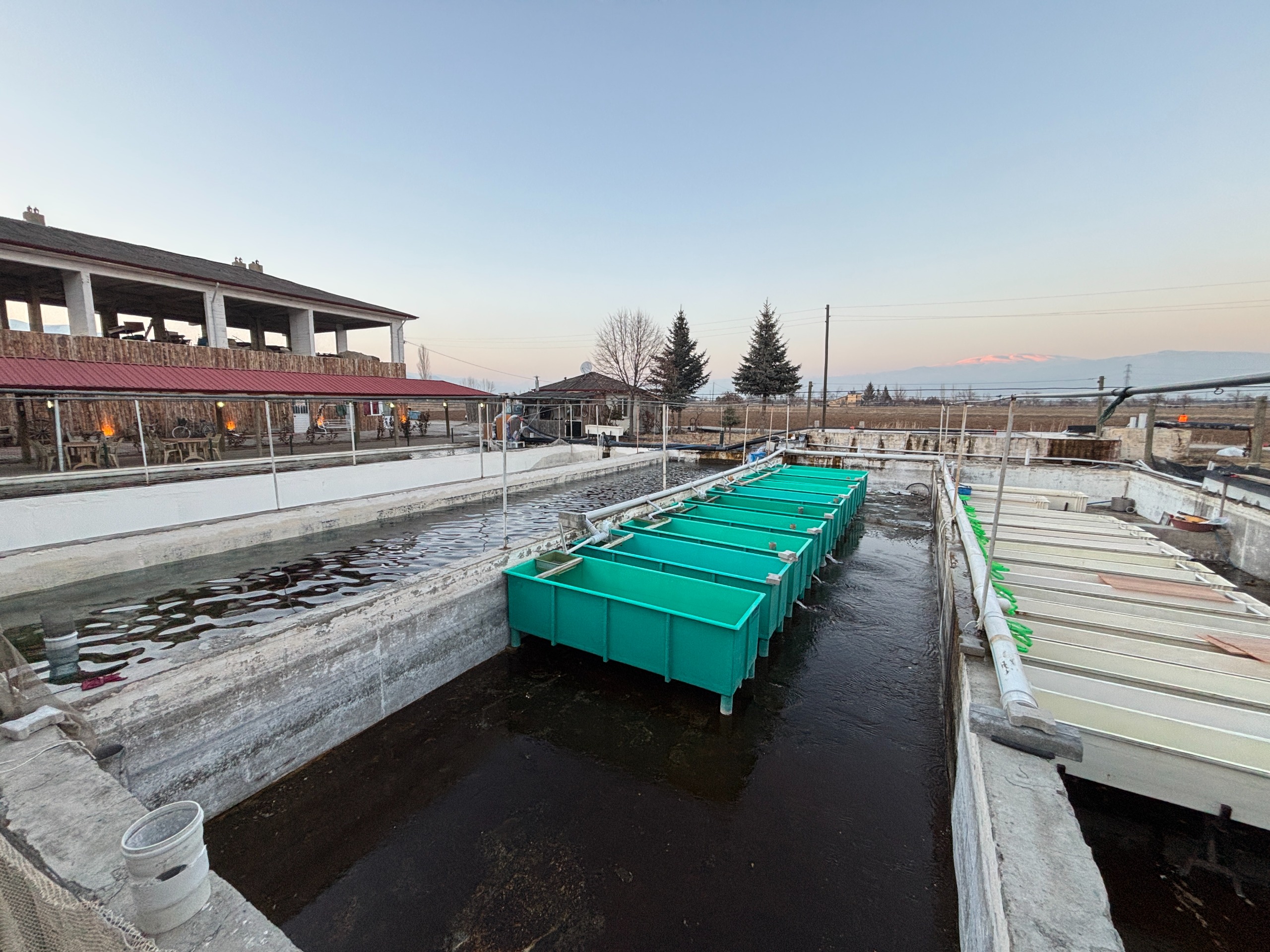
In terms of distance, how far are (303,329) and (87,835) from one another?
24.8 metres

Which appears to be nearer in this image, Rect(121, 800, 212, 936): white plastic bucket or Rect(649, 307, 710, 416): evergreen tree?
Rect(121, 800, 212, 936): white plastic bucket

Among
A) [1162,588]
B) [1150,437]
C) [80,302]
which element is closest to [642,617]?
[1162,588]

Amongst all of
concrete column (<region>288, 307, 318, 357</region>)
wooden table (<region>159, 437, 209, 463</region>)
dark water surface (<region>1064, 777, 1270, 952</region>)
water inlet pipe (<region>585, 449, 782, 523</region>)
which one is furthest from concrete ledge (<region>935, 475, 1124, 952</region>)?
concrete column (<region>288, 307, 318, 357</region>)

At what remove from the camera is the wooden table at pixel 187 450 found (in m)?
15.4

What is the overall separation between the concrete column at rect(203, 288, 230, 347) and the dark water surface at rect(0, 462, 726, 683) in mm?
13430

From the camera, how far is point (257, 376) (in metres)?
18.8

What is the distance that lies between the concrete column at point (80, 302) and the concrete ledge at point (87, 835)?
64.5ft

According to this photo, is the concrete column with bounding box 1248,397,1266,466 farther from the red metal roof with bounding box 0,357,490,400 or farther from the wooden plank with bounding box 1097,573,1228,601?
the red metal roof with bounding box 0,357,490,400

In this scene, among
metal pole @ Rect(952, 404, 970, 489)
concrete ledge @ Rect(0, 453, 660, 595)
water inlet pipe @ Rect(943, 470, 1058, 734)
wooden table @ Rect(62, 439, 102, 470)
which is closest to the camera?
water inlet pipe @ Rect(943, 470, 1058, 734)

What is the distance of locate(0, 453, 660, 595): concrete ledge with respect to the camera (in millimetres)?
7809

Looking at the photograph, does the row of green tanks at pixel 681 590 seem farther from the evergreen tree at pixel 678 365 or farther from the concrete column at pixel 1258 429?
the evergreen tree at pixel 678 365

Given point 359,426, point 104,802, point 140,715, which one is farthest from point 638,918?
point 359,426

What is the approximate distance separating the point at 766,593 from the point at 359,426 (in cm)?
2731

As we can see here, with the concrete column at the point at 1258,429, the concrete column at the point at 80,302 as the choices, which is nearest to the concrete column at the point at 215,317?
the concrete column at the point at 80,302
